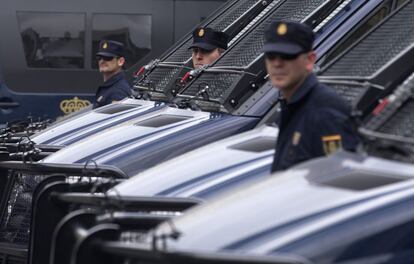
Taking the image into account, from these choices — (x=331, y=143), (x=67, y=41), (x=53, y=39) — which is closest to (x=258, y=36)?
(x=331, y=143)

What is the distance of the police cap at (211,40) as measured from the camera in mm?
9586

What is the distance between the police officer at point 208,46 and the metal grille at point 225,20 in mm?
334

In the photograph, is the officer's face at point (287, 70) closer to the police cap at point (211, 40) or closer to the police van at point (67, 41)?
the police cap at point (211, 40)

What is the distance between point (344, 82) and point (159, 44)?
35.2ft

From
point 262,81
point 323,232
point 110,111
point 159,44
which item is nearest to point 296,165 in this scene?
point 323,232

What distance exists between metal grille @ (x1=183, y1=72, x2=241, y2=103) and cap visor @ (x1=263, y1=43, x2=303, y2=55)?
7.73ft

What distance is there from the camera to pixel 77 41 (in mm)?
17109

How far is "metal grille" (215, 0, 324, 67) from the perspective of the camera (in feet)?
27.6

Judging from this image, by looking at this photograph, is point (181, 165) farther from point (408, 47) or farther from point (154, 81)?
point (154, 81)

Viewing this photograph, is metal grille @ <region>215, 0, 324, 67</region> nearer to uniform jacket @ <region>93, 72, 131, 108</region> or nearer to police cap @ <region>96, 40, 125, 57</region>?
uniform jacket @ <region>93, 72, 131, 108</region>

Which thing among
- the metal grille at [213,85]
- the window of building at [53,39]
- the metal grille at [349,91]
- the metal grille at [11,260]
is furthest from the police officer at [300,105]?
the window of building at [53,39]

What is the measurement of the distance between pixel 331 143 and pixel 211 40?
4.24 metres

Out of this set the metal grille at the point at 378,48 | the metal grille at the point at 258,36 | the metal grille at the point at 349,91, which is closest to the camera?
the metal grille at the point at 349,91

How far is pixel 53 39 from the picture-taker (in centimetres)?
1689
